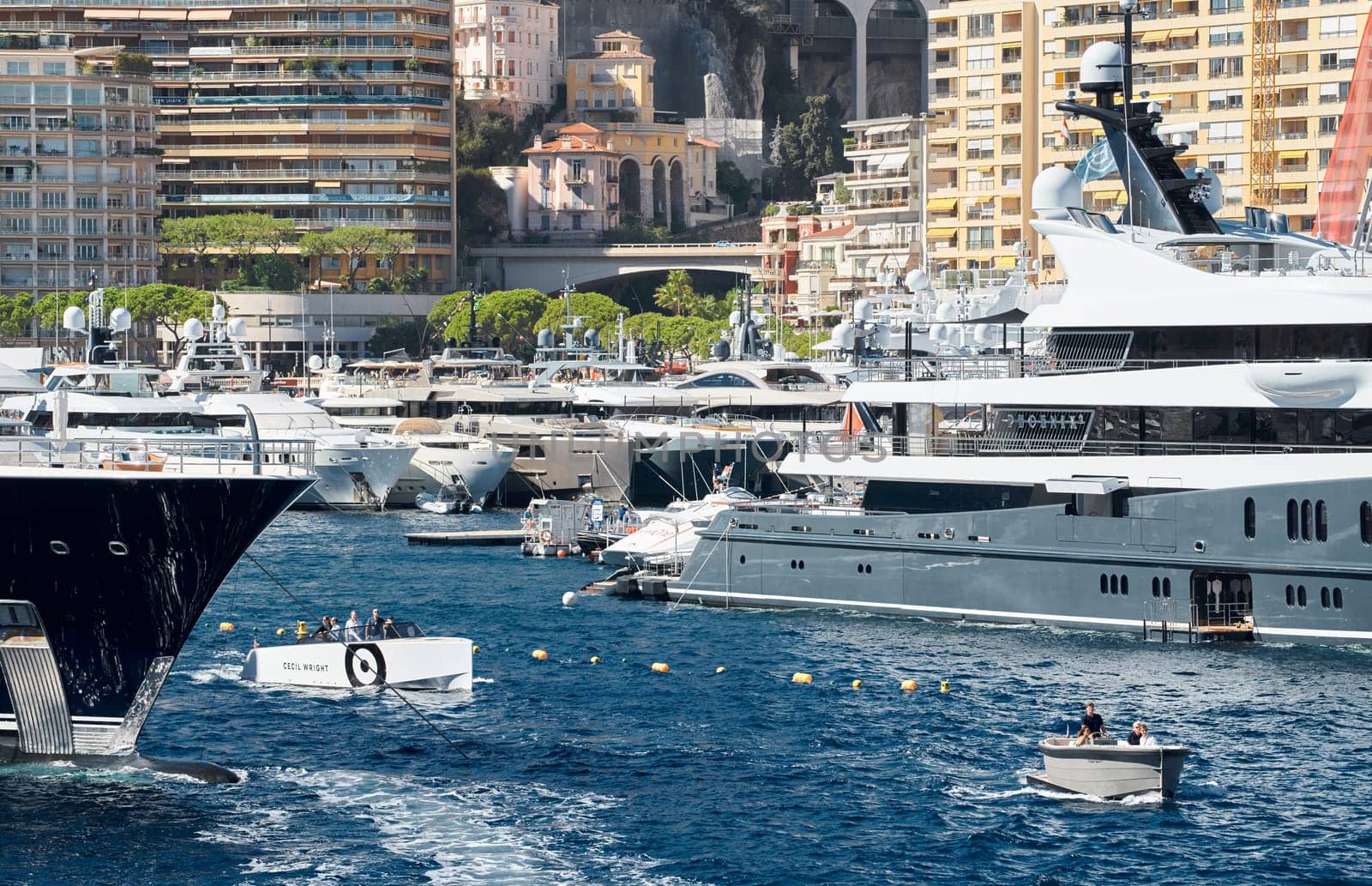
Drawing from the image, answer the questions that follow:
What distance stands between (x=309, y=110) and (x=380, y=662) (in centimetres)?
11587

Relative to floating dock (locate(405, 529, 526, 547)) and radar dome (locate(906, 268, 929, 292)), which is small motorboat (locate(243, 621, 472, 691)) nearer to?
floating dock (locate(405, 529, 526, 547))

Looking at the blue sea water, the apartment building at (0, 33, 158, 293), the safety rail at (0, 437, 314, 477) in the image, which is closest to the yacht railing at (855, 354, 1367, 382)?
the blue sea water

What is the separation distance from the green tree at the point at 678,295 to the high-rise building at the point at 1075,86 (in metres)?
33.5

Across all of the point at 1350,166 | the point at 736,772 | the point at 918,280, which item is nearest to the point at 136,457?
the point at 736,772

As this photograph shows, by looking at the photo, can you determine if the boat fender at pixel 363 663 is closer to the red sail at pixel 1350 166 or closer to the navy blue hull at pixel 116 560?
the navy blue hull at pixel 116 560

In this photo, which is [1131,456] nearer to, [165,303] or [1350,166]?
[1350,166]

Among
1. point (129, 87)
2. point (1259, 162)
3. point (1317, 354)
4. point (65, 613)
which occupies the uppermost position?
point (129, 87)

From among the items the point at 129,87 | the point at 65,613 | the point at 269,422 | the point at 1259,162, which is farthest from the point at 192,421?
the point at 129,87

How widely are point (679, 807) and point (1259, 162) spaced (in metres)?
75.1

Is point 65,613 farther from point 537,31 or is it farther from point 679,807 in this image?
point 537,31

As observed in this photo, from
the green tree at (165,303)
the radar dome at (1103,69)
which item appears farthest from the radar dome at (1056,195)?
the green tree at (165,303)

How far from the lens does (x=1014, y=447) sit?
47.0 m

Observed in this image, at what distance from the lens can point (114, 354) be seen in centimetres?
7812

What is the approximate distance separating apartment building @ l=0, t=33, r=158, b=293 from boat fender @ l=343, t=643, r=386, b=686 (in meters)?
105
